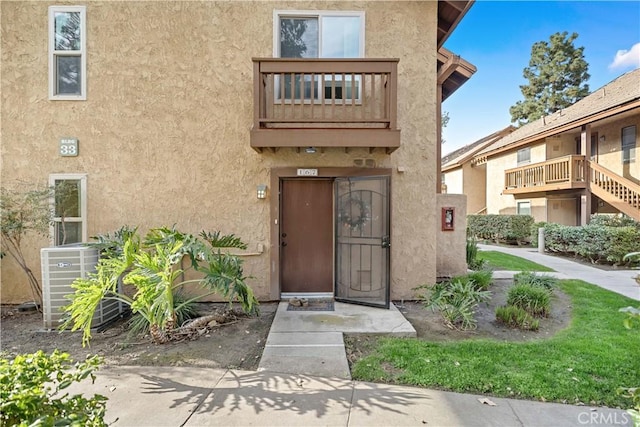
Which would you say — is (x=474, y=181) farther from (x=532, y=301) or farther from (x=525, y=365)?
(x=525, y=365)

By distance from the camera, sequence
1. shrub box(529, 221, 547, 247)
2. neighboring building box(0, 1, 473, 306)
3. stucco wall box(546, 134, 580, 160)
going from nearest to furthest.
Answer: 1. neighboring building box(0, 1, 473, 306)
2. shrub box(529, 221, 547, 247)
3. stucco wall box(546, 134, 580, 160)

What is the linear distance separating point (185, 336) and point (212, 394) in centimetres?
162

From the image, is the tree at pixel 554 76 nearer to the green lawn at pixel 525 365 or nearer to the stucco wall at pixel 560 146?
the stucco wall at pixel 560 146

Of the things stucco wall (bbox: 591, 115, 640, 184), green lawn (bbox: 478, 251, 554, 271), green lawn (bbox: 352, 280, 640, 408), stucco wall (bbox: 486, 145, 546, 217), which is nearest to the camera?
green lawn (bbox: 352, 280, 640, 408)

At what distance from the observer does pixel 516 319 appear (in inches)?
193

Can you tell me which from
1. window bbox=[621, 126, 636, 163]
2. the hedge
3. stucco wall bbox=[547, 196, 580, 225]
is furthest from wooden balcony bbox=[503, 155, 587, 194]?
the hedge

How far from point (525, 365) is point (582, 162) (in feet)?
46.0

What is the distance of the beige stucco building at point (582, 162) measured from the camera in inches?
484

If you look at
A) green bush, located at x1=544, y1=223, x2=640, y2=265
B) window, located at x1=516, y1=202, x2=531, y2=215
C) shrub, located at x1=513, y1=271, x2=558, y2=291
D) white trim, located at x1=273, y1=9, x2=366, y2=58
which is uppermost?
white trim, located at x1=273, y1=9, x2=366, y2=58

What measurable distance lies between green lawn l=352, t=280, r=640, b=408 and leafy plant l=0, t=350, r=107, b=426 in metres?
2.56

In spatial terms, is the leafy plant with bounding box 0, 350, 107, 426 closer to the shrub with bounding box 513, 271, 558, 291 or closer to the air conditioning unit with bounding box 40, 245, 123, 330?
the air conditioning unit with bounding box 40, 245, 123, 330

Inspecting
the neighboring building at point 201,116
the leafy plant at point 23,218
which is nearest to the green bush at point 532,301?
the neighboring building at point 201,116

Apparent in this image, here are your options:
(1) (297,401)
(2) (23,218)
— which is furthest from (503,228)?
(2) (23,218)

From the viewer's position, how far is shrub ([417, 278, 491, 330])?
4.80 m
